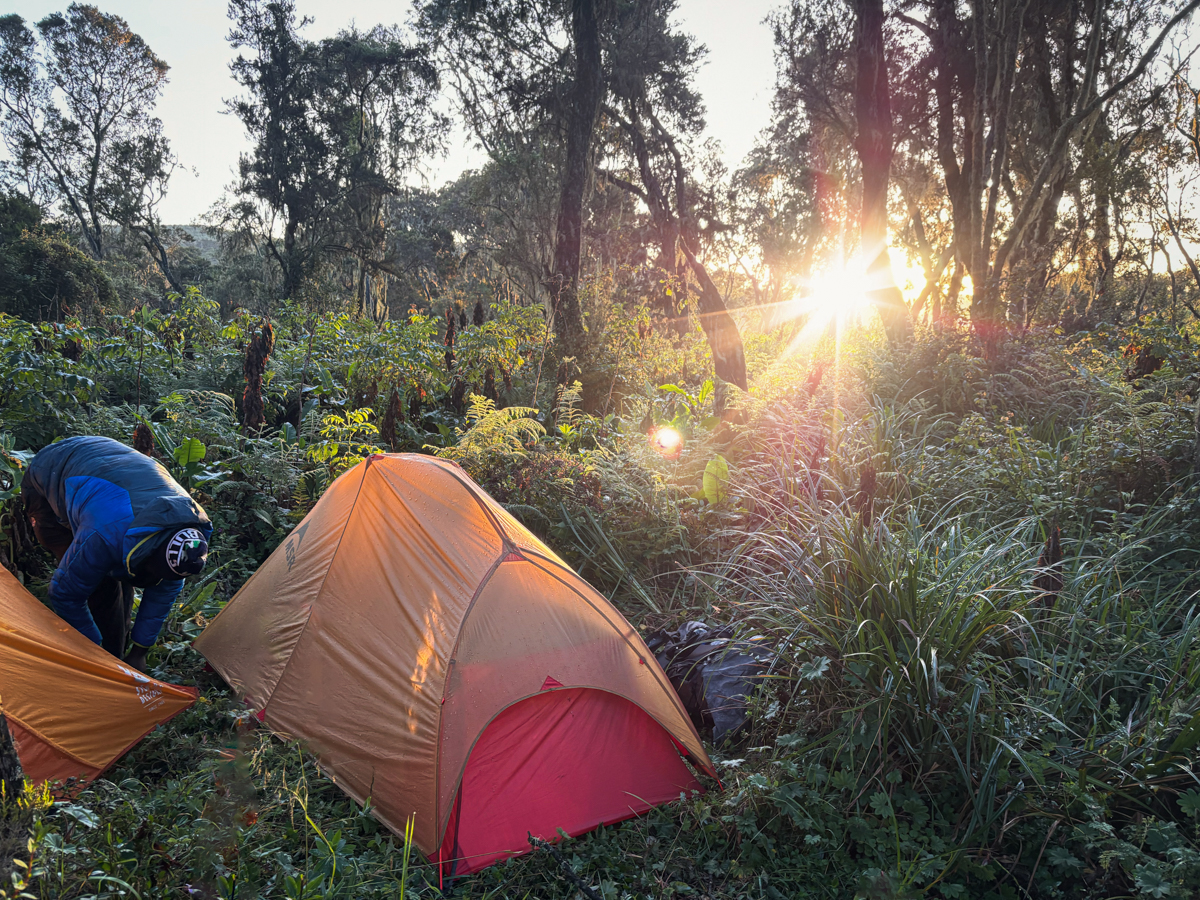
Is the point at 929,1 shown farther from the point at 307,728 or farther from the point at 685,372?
the point at 307,728

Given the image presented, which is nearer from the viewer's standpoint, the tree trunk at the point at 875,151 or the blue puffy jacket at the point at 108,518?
the blue puffy jacket at the point at 108,518

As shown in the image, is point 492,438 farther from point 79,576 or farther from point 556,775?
point 556,775

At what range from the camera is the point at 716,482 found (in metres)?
5.25

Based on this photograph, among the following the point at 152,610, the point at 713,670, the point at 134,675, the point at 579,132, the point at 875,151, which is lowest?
the point at 713,670

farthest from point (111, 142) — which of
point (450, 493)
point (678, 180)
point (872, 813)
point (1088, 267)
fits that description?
point (1088, 267)

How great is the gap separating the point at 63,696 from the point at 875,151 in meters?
10.1

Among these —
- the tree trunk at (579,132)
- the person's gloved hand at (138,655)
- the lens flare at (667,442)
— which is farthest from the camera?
the tree trunk at (579,132)

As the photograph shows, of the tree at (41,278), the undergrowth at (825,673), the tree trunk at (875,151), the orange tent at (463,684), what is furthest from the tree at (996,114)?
the tree at (41,278)

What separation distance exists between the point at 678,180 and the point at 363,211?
11.2 m

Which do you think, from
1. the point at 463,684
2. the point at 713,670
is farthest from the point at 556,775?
the point at 713,670

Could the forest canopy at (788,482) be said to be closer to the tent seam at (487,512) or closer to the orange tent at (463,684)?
the orange tent at (463,684)

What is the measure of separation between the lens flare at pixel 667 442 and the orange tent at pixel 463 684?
9.06 feet

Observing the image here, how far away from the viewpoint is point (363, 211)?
2167 centimetres

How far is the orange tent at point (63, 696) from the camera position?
8.70 feet
